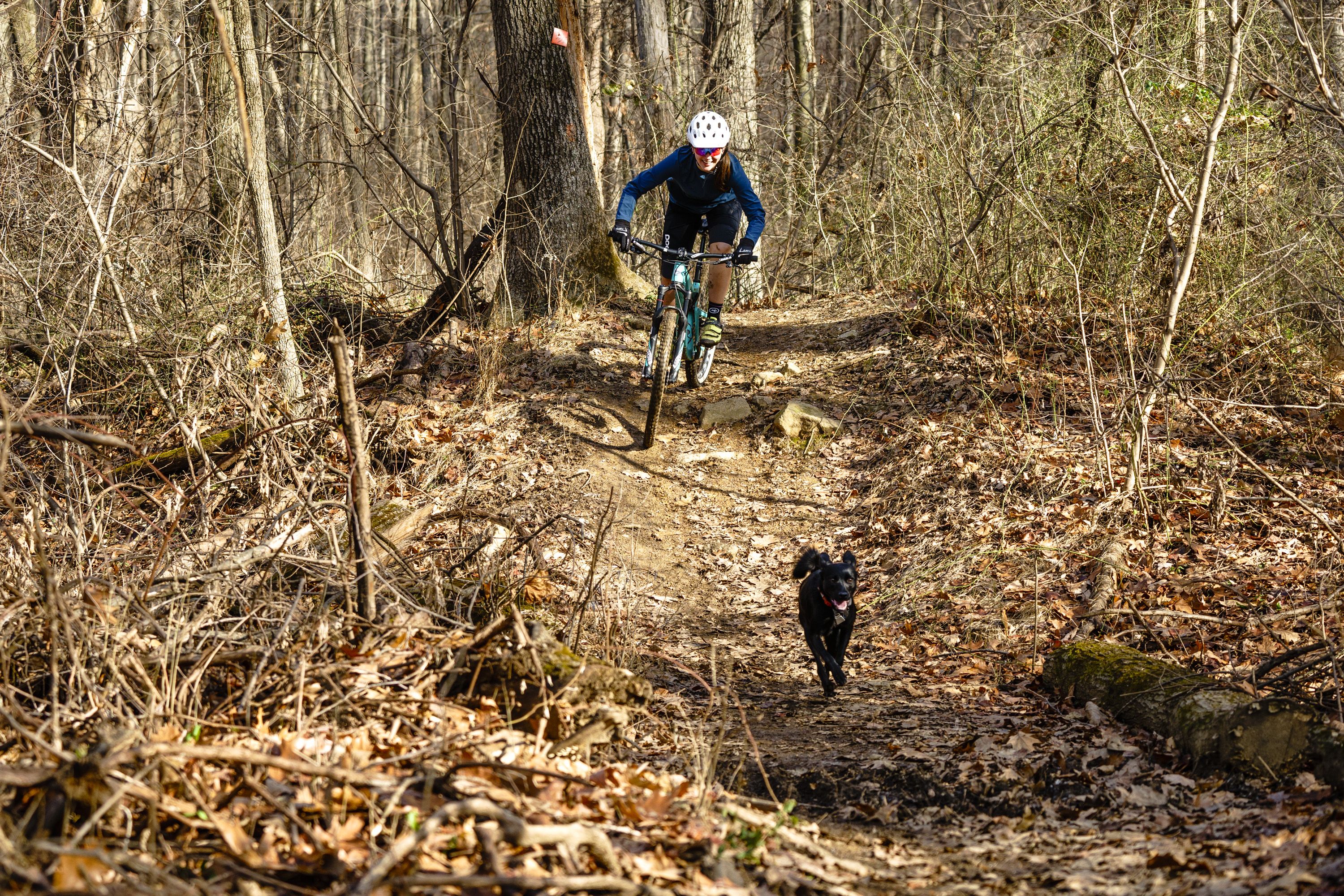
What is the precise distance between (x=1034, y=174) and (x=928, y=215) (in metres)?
1.12

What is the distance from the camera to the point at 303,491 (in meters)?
4.30

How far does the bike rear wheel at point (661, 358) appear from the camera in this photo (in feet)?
25.6

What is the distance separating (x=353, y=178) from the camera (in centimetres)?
1482

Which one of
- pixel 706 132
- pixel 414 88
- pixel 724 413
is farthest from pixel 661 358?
pixel 414 88

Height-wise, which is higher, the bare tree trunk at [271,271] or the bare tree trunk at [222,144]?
the bare tree trunk at [222,144]

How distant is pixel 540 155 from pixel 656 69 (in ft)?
12.5

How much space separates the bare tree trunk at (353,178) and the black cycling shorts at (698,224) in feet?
11.6

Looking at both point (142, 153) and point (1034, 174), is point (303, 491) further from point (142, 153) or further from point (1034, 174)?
point (1034, 174)

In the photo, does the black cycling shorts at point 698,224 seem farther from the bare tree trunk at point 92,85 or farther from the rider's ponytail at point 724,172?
the bare tree trunk at point 92,85

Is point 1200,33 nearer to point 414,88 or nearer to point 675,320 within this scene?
point 675,320

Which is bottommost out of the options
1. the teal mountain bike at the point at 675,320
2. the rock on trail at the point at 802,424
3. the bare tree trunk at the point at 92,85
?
the rock on trail at the point at 802,424

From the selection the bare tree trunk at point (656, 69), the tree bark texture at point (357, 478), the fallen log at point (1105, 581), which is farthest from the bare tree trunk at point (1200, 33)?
the tree bark texture at point (357, 478)

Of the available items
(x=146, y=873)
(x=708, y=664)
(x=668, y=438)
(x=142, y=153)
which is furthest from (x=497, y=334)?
(x=146, y=873)

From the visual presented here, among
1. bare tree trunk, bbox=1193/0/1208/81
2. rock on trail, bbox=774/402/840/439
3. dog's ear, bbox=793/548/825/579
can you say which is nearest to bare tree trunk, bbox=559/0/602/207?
rock on trail, bbox=774/402/840/439
